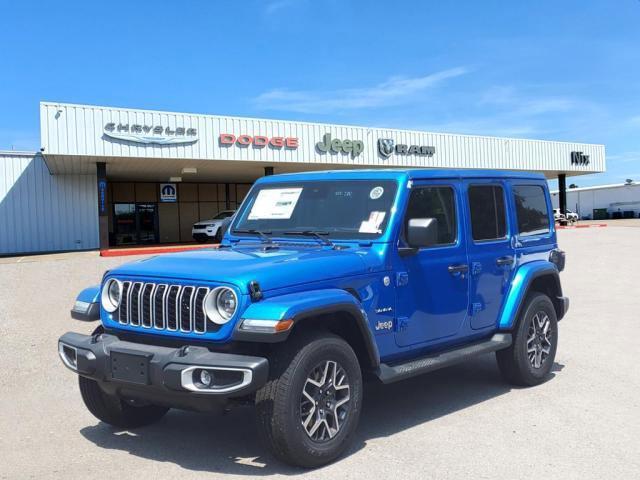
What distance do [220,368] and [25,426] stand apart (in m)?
2.41

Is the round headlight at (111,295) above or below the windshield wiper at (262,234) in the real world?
below

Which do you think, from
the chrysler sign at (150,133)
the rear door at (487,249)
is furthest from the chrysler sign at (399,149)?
the rear door at (487,249)

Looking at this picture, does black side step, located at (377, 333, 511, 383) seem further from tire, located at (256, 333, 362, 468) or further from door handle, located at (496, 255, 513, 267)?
door handle, located at (496, 255, 513, 267)

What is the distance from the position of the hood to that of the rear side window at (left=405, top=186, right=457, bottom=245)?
0.72 m

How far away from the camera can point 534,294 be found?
21.6ft

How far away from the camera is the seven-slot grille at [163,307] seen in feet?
13.8

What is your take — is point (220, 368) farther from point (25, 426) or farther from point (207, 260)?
point (25, 426)

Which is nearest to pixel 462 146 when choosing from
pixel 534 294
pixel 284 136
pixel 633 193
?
pixel 284 136

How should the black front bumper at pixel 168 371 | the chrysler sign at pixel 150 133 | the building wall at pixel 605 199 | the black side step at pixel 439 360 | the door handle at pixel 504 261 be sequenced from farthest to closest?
1. the building wall at pixel 605 199
2. the chrysler sign at pixel 150 133
3. the door handle at pixel 504 261
4. the black side step at pixel 439 360
5. the black front bumper at pixel 168 371

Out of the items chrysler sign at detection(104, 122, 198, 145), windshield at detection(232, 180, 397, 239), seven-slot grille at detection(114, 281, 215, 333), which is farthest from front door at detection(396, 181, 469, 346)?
chrysler sign at detection(104, 122, 198, 145)

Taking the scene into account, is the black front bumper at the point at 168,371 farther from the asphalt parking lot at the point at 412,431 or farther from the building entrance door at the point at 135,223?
the building entrance door at the point at 135,223

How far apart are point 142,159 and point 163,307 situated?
22017mm

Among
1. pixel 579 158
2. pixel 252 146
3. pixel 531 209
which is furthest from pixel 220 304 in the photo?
pixel 579 158

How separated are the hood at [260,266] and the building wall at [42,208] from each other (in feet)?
77.0
